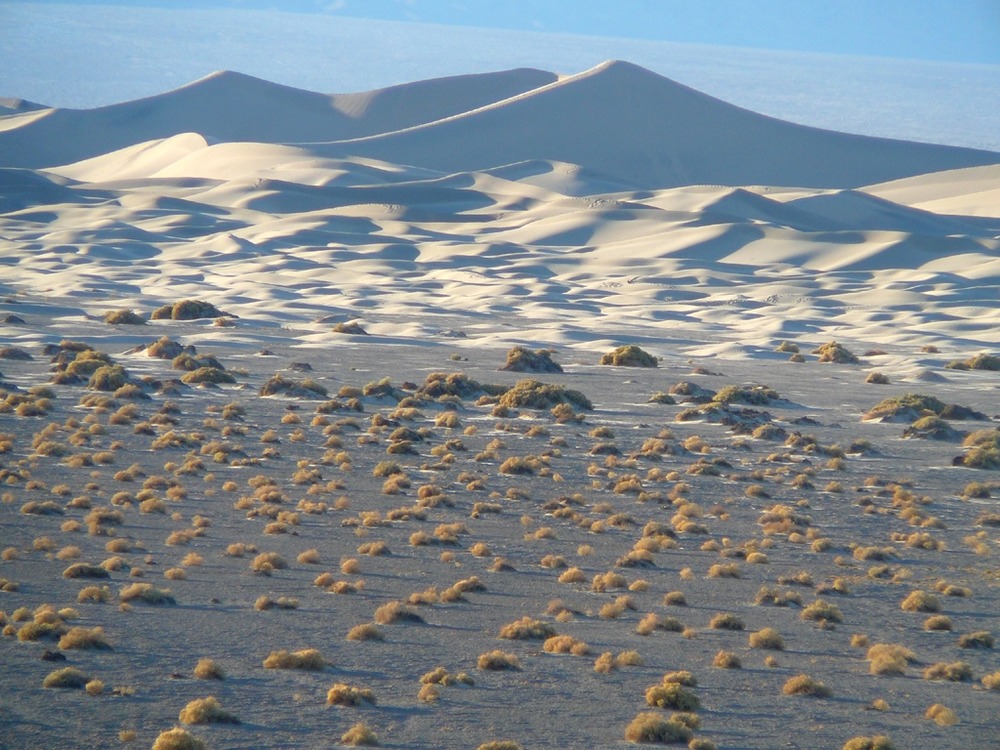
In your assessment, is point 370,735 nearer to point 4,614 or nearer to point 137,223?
point 4,614

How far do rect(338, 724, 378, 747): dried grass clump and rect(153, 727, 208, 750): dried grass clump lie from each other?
0.84 m

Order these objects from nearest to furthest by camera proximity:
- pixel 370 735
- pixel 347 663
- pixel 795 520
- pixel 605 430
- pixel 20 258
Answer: pixel 370 735 < pixel 347 663 < pixel 795 520 < pixel 605 430 < pixel 20 258

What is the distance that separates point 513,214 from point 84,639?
75058mm

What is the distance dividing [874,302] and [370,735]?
163 feet

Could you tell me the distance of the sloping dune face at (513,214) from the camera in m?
50.0

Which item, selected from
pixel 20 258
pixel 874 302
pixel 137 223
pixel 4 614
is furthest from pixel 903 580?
pixel 137 223

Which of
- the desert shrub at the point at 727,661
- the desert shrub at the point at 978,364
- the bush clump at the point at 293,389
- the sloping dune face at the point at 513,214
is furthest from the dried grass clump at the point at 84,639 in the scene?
the sloping dune face at the point at 513,214

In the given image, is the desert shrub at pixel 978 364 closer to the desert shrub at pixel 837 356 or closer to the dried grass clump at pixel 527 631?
the desert shrub at pixel 837 356

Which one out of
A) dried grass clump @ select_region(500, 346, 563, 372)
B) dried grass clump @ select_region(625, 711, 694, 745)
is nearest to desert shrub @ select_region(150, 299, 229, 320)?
dried grass clump @ select_region(500, 346, 563, 372)

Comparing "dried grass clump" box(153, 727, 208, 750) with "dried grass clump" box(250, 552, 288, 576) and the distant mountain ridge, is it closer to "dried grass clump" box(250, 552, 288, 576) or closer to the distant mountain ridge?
"dried grass clump" box(250, 552, 288, 576)

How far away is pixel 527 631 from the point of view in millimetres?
10148

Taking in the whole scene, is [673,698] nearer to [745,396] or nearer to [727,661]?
[727,661]

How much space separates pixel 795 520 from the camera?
1540cm

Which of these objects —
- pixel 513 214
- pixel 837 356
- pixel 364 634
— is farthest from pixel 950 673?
pixel 513 214
